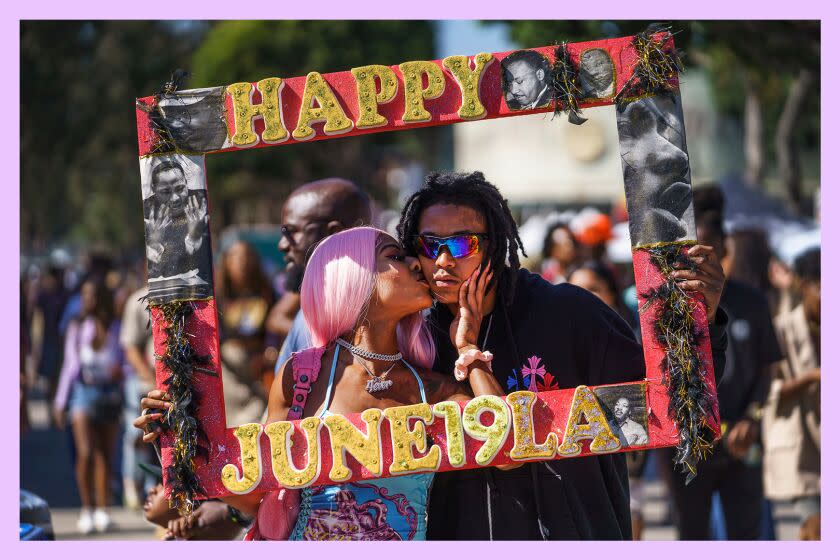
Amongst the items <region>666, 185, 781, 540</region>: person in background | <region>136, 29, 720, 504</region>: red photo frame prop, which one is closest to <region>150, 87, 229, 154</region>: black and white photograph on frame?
<region>136, 29, 720, 504</region>: red photo frame prop

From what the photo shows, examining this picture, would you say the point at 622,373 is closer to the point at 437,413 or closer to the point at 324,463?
the point at 437,413

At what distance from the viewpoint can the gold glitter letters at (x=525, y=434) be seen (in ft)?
10.3

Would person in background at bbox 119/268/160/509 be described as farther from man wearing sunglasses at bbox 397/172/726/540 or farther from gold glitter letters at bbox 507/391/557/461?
gold glitter letters at bbox 507/391/557/461

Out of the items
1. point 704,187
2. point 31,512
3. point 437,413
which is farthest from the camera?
→ point 704,187

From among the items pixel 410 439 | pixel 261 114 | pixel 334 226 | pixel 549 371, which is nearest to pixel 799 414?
pixel 334 226

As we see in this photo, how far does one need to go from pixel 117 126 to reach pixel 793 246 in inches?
1139

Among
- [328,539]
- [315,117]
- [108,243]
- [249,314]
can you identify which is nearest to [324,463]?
[328,539]

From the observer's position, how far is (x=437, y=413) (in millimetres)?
3158

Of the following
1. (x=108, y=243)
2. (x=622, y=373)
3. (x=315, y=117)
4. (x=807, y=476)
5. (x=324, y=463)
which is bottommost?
(x=807, y=476)

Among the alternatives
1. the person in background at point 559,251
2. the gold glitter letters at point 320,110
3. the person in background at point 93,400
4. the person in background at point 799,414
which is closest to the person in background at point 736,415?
the person in background at point 799,414

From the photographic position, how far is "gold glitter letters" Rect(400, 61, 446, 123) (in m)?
3.18

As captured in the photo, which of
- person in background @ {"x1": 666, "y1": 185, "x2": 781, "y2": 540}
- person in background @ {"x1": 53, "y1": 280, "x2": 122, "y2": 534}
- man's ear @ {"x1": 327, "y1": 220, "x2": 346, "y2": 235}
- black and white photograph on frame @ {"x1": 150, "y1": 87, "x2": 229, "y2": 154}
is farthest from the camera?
person in background @ {"x1": 53, "y1": 280, "x2": 122, "y2": 534}

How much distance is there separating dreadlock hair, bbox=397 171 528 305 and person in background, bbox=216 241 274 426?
162 inches

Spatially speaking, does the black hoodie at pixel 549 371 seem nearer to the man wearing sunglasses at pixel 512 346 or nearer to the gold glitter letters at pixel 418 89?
the man wearing sunglasses at pixel 512 346
